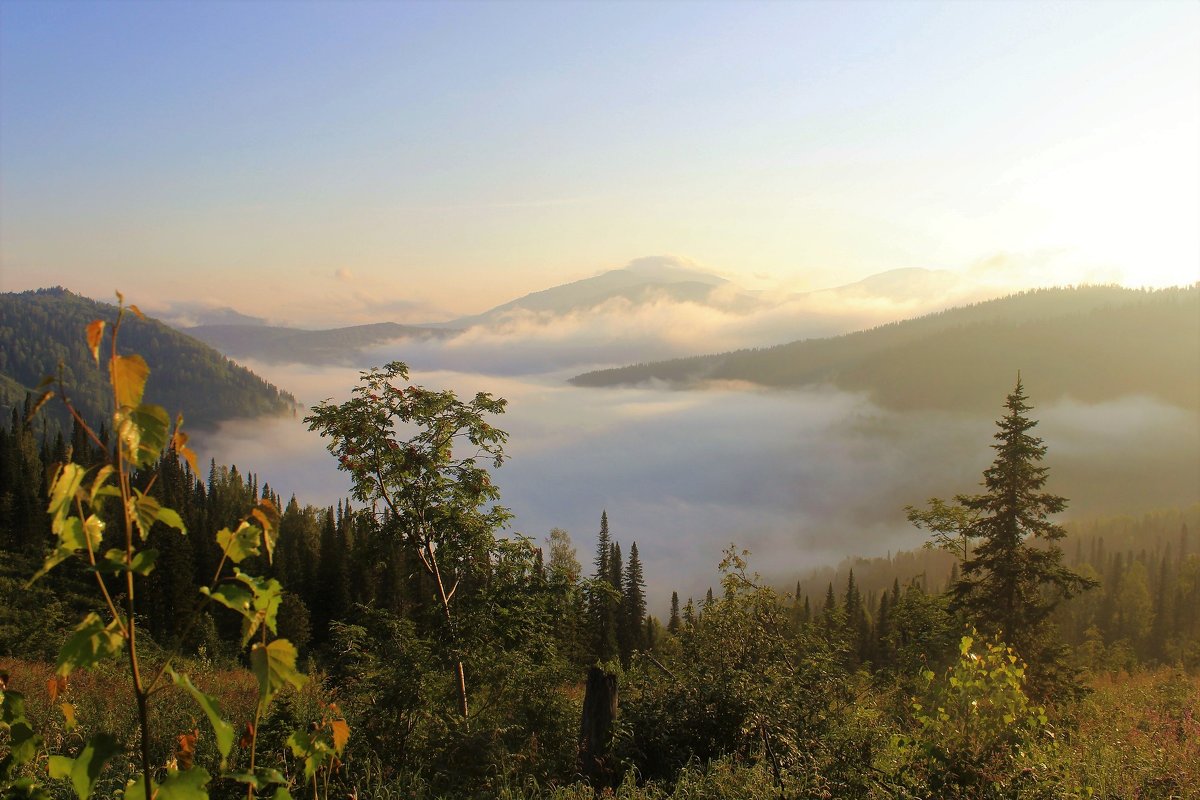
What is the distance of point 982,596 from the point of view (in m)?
18.2

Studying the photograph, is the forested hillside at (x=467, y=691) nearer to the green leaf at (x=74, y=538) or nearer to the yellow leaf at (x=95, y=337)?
the green leaf at (x=74, y=538)

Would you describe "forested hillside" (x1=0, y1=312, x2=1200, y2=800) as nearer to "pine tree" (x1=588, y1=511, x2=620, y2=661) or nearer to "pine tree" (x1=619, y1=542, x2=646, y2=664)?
"pine tree" (x1=588, y1=511, x2=620, y2=661)

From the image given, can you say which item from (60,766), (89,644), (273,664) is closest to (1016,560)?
(273,664)

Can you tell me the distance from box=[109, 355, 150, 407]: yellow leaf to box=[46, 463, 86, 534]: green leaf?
0.21 metres

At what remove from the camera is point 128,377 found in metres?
1.95

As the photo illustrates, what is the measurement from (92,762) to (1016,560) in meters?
19.5

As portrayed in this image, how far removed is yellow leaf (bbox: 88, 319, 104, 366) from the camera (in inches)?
75.8

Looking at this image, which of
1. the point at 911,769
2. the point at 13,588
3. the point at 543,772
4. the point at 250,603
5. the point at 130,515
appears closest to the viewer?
the point at 130,515

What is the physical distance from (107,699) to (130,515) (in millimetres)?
10584

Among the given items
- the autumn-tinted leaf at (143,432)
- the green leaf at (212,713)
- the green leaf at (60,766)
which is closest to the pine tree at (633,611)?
the green leaf at (60,766)

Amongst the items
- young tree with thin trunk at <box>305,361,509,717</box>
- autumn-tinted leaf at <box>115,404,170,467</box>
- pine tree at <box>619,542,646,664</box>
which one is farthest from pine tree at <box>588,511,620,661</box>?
autumn-tinted leaf at <box>115,404,170,467</box>

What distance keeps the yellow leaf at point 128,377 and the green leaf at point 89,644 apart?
24.2 inches

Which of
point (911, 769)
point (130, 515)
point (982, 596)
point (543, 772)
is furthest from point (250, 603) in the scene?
point (982, 596)

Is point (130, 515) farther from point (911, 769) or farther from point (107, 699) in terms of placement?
point (107, 699)
